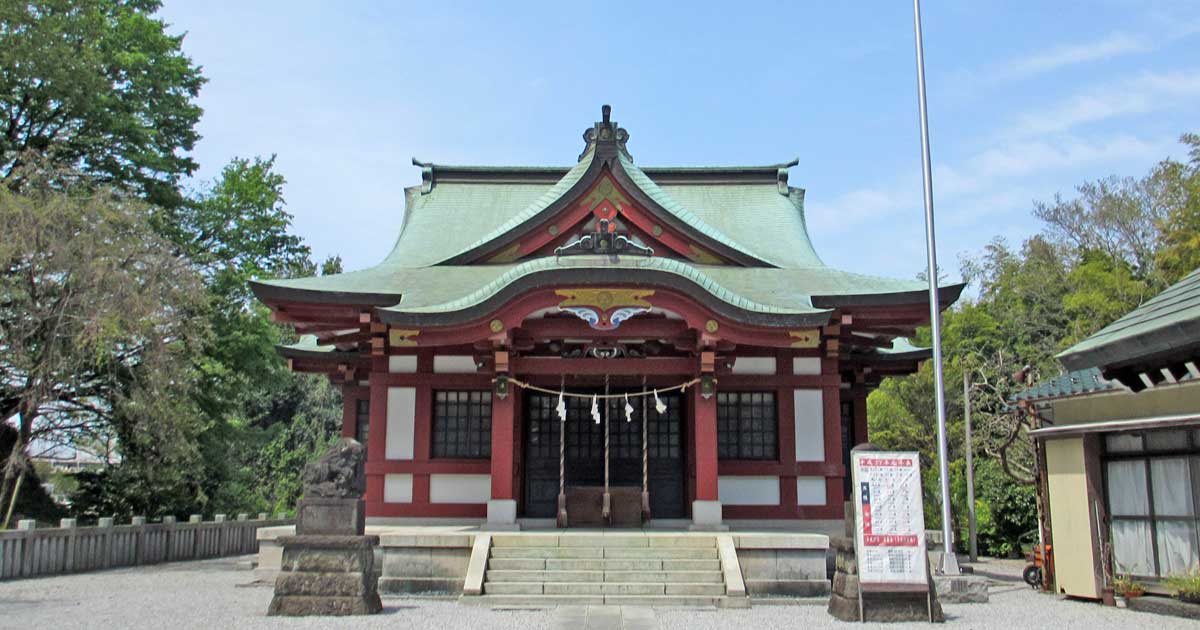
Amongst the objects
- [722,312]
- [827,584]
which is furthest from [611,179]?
[827,584]

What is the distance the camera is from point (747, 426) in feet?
51.5

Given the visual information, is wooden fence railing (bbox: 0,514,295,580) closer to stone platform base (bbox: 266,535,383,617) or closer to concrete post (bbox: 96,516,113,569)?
concrete post (bbox: 96,516,113,569)

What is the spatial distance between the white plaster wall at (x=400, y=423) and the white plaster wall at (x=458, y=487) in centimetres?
66

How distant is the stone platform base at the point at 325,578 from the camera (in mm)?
10562

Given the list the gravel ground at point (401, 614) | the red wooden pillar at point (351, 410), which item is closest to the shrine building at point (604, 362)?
the red wooden pillar at point (351, 410)

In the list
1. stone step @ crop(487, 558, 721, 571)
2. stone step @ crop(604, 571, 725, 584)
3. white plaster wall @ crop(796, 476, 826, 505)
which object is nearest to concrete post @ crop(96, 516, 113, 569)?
stone step @ crop(487, 558, 721, 571)

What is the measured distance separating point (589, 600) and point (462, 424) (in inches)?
197

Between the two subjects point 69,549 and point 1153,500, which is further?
point 69,549

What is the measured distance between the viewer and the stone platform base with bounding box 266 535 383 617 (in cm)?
1056

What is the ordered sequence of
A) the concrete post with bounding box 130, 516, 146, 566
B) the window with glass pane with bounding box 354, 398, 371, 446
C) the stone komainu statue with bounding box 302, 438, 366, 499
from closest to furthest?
the stone komainu statue with bounding box 302, 438, 366, 499
the concrete post with bounding box 130, 516, 146, 566
the window with glass pane with bounding box 354, 398, 371, 446

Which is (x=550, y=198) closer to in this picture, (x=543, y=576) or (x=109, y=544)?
(x=543, y=576)

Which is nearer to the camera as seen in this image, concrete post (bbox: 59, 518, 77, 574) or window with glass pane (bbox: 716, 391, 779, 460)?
concrete post (bbox: 59, 518, 77, 574)

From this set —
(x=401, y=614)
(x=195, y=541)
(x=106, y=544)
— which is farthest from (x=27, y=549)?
(x=401, y=614)

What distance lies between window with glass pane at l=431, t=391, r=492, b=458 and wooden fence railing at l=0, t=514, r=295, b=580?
6543mm
